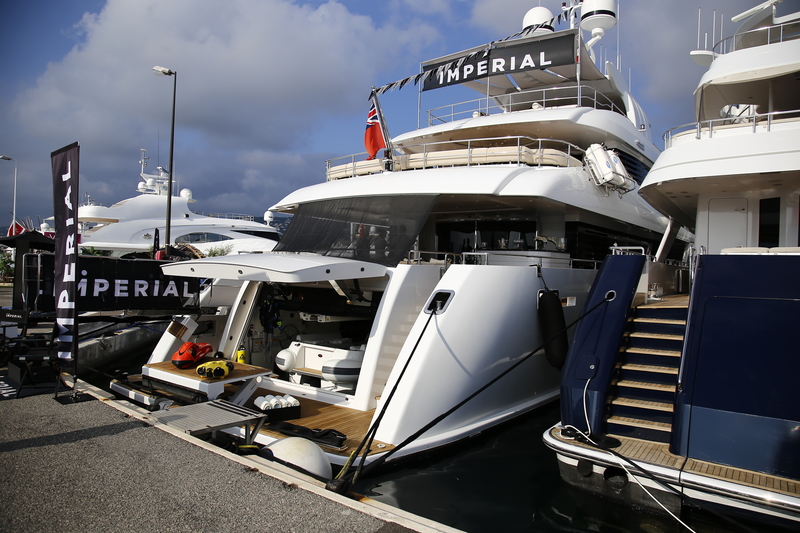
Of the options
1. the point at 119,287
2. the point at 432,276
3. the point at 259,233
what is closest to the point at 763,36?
the point at 432,276

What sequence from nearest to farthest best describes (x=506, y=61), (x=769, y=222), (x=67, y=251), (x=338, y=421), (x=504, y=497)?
1. (x=504, y=497)
2. (x=338, y=421)
3. (x=67, y=251)
4. (x=769, y=222)
5. (x=506, y=61)

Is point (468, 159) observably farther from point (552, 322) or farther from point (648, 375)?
point (648, 375)

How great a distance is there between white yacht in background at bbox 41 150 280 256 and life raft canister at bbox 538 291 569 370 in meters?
31.0

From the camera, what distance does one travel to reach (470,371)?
605cm

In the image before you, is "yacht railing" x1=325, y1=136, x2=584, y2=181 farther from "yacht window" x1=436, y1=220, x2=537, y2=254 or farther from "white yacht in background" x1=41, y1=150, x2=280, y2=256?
"white yacht in background" x1=41, y1=150, x2=280, y2=256

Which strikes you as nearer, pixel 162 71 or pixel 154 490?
pixel 154 490

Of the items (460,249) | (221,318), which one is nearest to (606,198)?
(460,249)

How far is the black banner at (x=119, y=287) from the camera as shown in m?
8.10

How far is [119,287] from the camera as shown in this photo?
27.7ft

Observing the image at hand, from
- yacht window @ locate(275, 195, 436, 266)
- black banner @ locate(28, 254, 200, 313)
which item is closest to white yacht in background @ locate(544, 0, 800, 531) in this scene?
A: yacht window @ locate(275, 195, 436, 266)

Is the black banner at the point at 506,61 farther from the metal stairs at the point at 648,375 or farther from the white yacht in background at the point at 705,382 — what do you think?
the metal stairs at the point at 648,375

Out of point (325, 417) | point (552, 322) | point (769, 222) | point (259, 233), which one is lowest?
point (325, 417)

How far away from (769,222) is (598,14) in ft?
31.8

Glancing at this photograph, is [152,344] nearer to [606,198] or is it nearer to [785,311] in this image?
[606,198]
